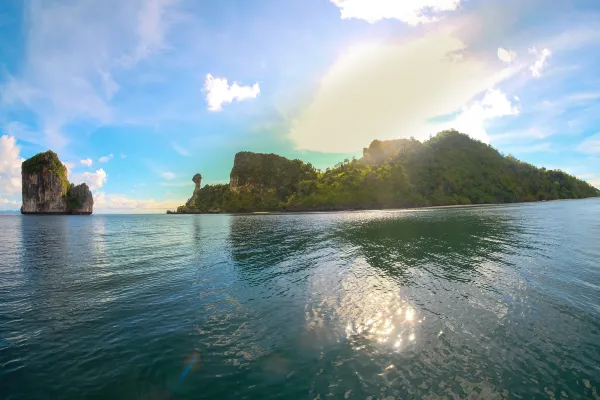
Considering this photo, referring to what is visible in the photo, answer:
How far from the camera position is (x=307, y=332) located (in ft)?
43.0

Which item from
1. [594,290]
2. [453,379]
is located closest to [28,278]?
[453,379]

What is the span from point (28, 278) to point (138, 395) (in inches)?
984

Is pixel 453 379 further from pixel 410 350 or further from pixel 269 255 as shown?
pixel 269 255

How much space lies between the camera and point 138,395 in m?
8.89

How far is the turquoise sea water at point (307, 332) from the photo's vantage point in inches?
362

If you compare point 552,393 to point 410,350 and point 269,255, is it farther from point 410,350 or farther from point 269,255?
point 269,255

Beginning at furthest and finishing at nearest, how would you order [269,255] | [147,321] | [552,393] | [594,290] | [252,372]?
1. [269,255]
2. [594,290]
3. [147,321]
4. [252,372]
5. [552,393]

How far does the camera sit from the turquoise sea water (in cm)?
920

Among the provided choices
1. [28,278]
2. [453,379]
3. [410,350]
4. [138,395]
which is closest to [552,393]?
[453,379]

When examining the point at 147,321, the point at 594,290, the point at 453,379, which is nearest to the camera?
the point at 453,379

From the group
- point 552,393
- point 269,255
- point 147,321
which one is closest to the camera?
point 552,393

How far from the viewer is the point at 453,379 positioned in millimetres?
9297

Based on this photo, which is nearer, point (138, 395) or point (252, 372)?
point (138, 395)

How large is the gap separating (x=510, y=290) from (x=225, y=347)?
2017 centimetres
